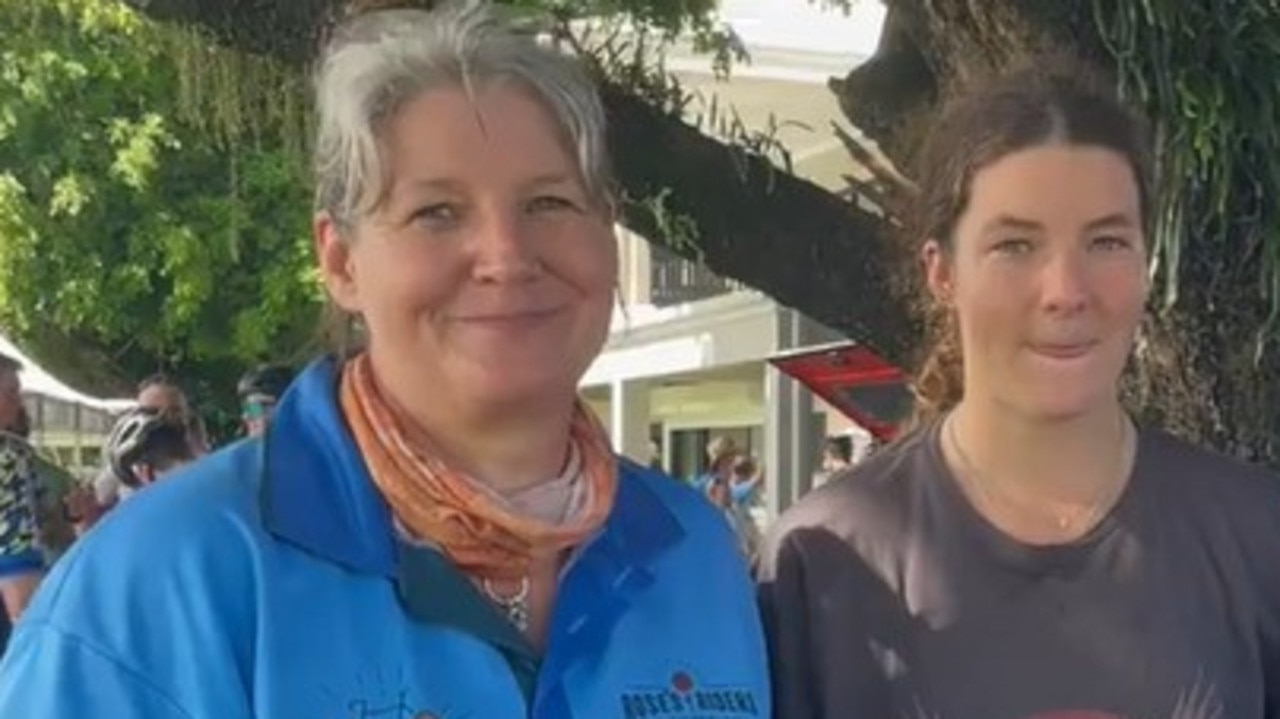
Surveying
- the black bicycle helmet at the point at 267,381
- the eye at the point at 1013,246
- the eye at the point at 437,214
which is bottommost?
the black bicycle helmet at the point at 267,381

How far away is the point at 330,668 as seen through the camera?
187 centimetres

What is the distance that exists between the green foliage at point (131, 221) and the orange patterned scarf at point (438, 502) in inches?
602

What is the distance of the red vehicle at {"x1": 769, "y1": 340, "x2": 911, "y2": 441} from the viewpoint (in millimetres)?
6340

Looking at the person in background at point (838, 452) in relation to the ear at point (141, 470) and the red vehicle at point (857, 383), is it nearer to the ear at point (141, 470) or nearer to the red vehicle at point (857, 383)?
the red vehicle at point (857, 383)

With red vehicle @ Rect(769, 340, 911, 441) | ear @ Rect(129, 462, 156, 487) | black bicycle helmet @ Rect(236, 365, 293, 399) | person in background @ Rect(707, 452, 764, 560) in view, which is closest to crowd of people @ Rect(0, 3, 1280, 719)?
red vehicle @ Rect(769, 340, 911, 441)

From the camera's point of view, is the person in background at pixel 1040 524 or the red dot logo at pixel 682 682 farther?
the person in background at pixel 1040 524

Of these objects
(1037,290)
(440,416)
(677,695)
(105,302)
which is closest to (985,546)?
(1037,290)

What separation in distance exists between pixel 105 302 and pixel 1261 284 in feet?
53.0

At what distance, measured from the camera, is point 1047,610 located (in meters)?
2.35

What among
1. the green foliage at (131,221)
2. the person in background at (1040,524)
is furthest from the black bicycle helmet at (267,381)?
the green foliage at (131,221)

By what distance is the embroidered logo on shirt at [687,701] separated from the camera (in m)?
2.08

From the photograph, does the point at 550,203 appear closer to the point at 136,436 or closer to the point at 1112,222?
the point at 1112,222

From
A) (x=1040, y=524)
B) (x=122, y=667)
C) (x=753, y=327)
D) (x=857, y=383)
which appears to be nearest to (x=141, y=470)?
(x=857, y=383)

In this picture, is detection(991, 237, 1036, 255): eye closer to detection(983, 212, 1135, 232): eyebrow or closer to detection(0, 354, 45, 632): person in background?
detection(983, 212, 1135, 232): eyebrow
